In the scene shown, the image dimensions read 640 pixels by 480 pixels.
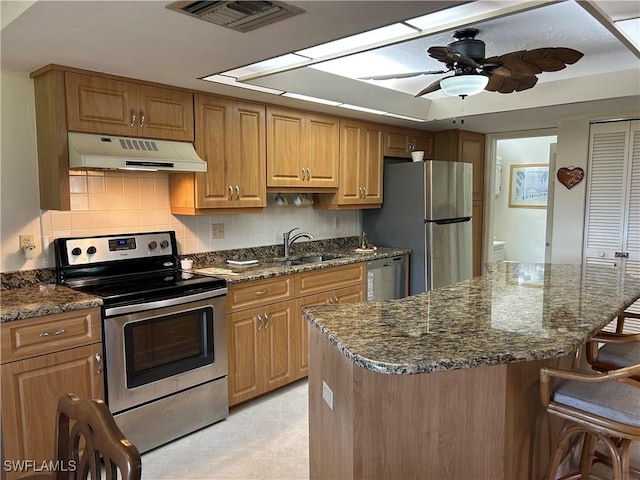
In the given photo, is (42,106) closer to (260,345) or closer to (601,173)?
(260,345)

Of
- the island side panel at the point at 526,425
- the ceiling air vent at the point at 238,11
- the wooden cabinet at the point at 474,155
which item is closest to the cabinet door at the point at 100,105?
the ceiling air vent at the point at 238,11

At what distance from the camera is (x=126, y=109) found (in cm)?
268

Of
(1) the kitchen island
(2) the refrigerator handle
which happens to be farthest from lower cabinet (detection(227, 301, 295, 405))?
(2) the refrigerator handle

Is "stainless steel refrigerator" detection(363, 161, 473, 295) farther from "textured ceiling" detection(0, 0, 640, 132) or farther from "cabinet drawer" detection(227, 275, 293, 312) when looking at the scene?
"cabinet drawer" detection(227, 275, 293, 312)

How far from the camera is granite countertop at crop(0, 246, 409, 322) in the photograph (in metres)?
2.15

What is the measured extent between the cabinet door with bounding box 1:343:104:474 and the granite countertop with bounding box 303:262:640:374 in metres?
1.23

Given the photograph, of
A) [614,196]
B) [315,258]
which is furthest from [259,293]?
[614,196]

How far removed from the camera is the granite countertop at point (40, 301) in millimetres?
2107

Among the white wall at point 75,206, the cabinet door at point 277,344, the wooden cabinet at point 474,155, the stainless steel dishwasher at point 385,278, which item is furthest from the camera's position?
the wooden cabinet at point 474,155

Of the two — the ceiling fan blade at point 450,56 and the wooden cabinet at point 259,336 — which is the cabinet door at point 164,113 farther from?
the ceiling fan blade at point 450,56

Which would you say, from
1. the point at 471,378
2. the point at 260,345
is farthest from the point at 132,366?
the point at 471,378

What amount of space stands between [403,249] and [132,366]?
107 inches

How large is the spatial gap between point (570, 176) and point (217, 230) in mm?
3175

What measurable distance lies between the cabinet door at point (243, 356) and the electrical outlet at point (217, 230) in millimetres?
752
